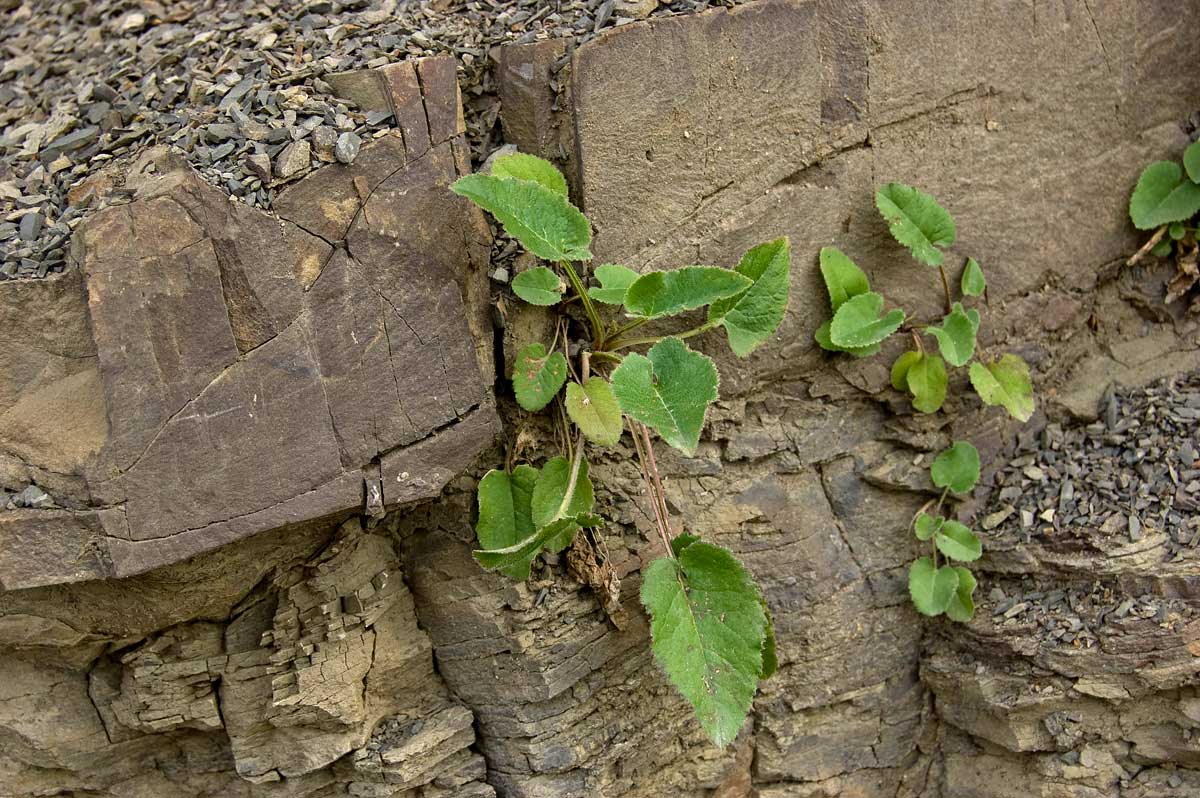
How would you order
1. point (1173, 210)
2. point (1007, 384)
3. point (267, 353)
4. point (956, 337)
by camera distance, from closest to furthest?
point (267, 353) < point (956, 337) < point (1007, 384) < point (1173, 210)

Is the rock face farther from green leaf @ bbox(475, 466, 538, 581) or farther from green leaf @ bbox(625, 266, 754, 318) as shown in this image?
green leaf @ bbox(625, 266, 754, 318)

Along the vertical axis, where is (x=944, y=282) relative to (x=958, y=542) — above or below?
above

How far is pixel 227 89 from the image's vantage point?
9.32 feet

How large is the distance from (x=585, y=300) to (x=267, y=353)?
0.76 m

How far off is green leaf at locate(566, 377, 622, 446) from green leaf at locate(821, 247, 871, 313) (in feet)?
2.37

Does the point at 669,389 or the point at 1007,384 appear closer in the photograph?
the point at 669,389

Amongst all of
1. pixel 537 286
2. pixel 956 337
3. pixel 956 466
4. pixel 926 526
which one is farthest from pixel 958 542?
pixel 537 286

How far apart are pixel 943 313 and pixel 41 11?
9.51 feet

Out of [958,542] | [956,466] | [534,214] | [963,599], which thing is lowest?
[963,599]

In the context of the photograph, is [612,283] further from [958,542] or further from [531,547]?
[958,542]

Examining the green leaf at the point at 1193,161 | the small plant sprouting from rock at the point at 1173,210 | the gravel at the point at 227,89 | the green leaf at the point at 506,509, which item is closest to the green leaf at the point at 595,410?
the green leaf at the point at 506,509

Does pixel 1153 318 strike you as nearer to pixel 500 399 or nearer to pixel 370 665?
pixel 500 399

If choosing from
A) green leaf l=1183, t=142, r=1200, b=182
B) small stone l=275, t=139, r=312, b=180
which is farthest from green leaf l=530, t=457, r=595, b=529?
green leaf l=1183, t=142, r=1200, b=182

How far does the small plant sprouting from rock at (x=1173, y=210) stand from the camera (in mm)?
3441
